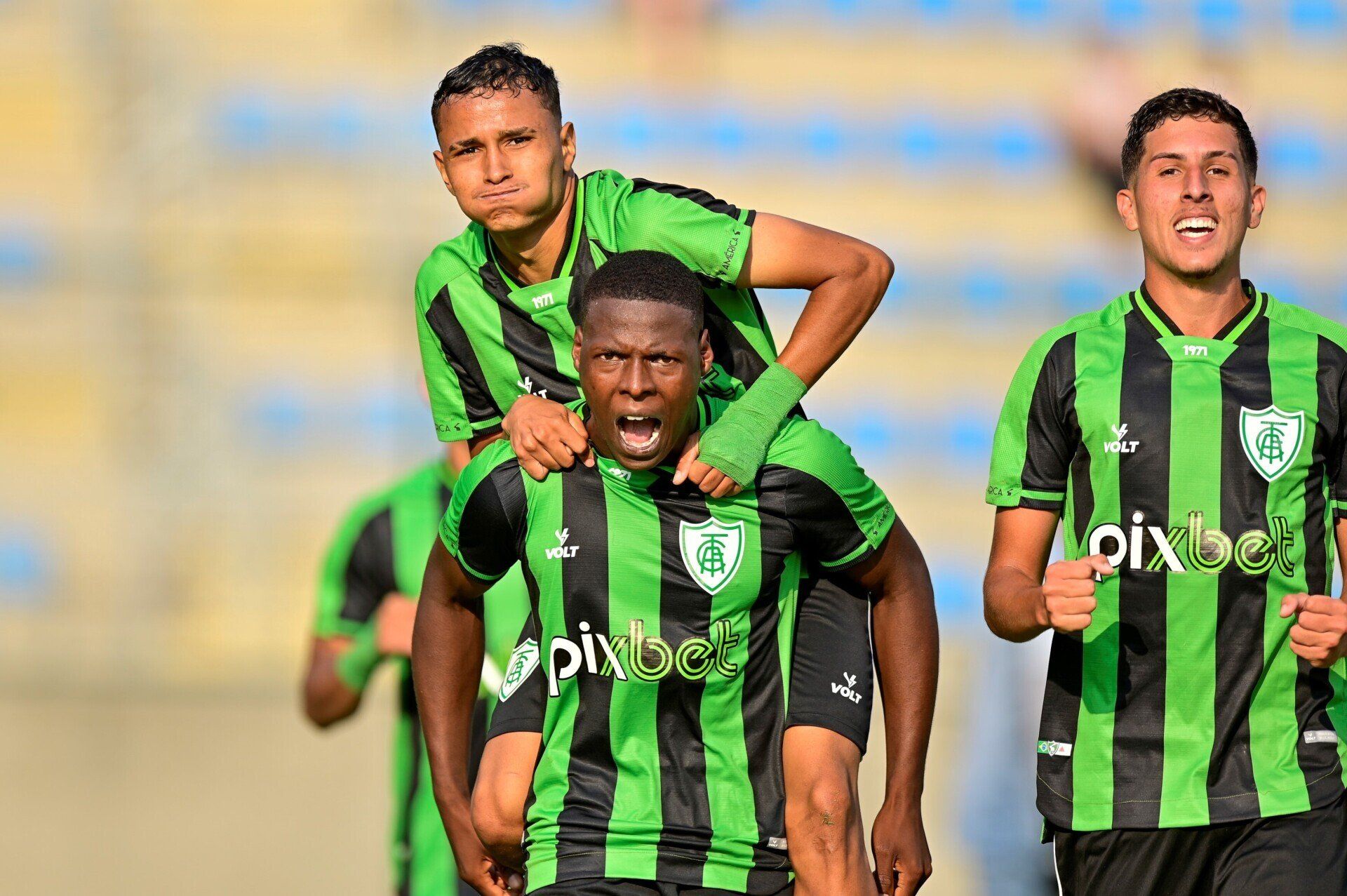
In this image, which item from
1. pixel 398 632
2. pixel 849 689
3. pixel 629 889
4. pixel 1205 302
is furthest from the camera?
pixel 398 632

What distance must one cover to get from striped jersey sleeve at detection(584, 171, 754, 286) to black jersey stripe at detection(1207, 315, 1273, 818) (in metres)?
1.01

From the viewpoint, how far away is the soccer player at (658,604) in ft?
12.2

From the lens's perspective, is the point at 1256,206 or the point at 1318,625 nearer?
the point at 1318,625

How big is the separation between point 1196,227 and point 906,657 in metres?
1.01

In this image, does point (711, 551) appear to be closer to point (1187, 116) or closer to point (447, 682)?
point (447, 682)

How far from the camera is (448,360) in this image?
433 cm

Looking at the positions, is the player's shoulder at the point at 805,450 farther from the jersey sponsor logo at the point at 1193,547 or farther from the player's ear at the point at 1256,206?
the player's ear at the point at 1256,206

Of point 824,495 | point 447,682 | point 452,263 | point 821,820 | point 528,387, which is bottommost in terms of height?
point 821,820

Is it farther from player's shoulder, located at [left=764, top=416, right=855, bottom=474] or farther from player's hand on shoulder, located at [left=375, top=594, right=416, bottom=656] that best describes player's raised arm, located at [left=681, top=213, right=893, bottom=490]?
player's hand on shoulder, located at [left=375, top=594, right=416, bottom=656]

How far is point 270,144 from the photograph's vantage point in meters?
14.8

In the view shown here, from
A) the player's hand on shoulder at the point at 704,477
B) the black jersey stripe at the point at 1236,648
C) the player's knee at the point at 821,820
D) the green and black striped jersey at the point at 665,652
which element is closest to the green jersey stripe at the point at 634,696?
the green and black striped jersey at the point at 665,652

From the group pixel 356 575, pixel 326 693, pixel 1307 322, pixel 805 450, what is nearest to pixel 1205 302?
pixel 1307 322

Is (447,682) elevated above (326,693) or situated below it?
above

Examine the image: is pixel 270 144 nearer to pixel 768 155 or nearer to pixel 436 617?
pixel 768 155
